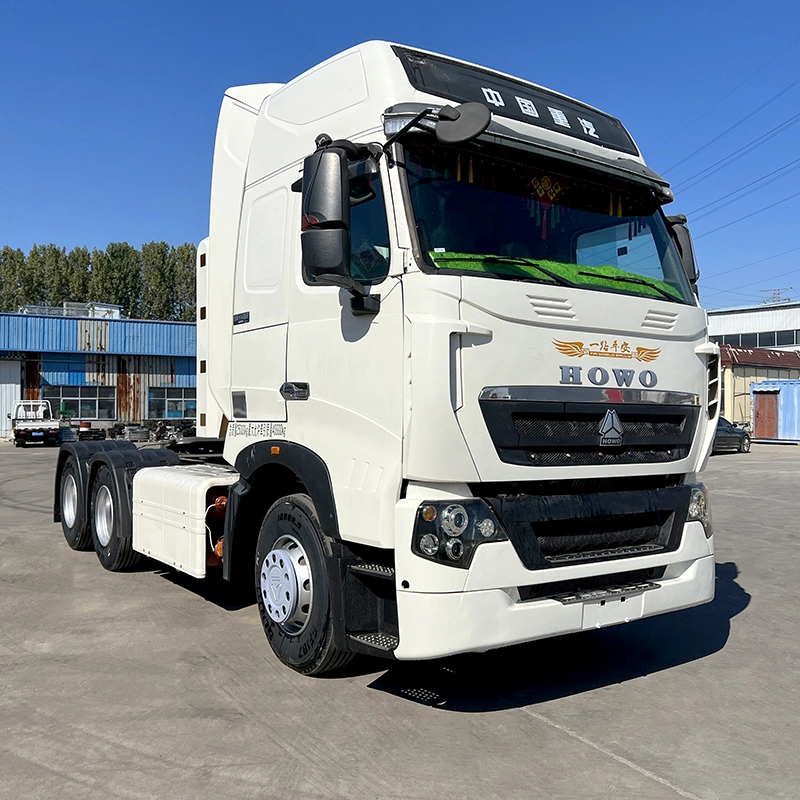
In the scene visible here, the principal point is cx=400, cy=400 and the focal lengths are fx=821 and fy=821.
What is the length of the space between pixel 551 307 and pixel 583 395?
1.71ft

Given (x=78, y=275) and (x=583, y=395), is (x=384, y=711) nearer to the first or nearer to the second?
(x=583, y=395)

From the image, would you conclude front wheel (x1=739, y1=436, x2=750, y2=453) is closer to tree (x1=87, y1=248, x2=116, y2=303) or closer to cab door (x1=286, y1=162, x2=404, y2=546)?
cab door (x1=286, y1=162, x2=404, y2=546)

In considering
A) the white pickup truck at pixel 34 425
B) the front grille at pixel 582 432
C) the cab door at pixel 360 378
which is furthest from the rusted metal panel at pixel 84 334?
the front grille at pixel 582 432

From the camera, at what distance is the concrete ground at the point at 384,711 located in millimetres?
3738

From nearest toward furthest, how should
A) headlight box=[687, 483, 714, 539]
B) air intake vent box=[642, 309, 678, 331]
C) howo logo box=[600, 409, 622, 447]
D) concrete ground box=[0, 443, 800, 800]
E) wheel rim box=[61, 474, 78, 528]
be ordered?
concrete ground box=[0, 443, 800, 800], howo logo box=[600, 409, 622, 447], air intake vent box=[642, 309, 678, 331], headlight box=[687, 483, 714, 539], wheel rim box=[61, 474, 78, 528]

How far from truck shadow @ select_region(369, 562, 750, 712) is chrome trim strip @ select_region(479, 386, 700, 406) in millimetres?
1780

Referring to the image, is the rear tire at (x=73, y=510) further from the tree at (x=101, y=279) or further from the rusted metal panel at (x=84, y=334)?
the tree at (x=101, y=279)

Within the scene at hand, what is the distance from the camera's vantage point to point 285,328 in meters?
5.26

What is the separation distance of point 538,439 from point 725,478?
17937mm

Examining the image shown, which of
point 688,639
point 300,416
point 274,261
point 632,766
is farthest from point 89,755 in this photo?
point 688,639

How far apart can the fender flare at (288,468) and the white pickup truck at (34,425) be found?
3198cm

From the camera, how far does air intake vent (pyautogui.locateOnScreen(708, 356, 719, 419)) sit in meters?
5.37

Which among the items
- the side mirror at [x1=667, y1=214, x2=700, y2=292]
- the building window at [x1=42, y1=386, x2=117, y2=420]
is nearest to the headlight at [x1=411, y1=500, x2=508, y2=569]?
the side mirror at [x1=667, y1=214, x2=700, y2=292]

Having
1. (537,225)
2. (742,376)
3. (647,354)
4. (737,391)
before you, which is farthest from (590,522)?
(742,376)
